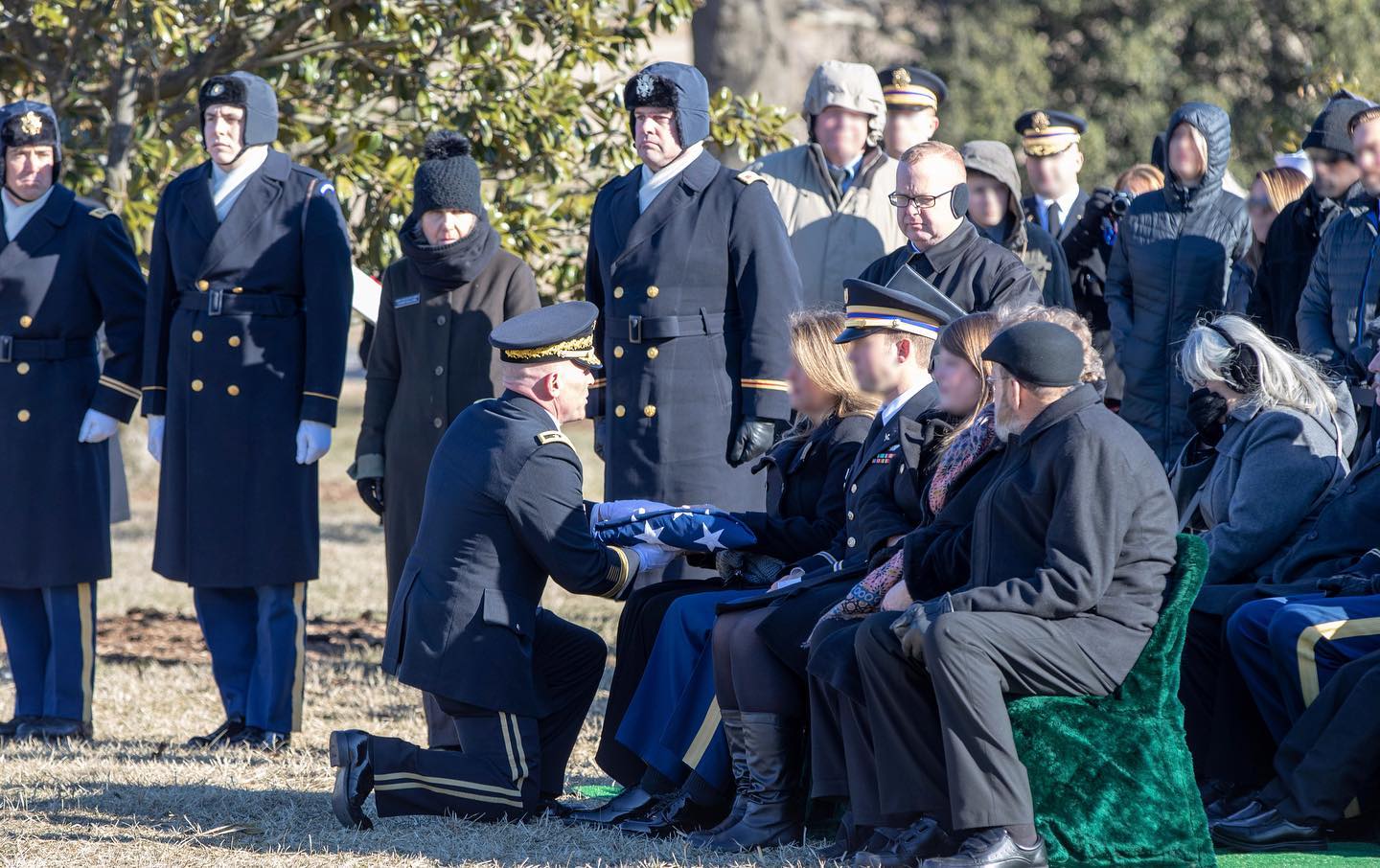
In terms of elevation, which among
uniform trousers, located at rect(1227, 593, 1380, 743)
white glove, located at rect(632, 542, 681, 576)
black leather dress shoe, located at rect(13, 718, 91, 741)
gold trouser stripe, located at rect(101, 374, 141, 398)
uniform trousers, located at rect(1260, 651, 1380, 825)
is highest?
gold trouser stripe, located at rect(101, 374, 141, 398)

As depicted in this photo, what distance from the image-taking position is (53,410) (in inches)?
273

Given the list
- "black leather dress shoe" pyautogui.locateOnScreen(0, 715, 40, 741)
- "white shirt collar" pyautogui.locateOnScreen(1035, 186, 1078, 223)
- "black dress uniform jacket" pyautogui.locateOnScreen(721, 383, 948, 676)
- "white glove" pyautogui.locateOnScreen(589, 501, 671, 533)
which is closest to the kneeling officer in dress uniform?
"white glove" pyautogui.locateOnScreen(589, 501, 671, 533)

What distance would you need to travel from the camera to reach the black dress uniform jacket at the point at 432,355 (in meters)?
6.56

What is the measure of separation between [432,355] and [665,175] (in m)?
1.07

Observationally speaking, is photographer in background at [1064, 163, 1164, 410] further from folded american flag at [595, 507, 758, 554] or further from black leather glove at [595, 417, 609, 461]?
folded american flag at [595, 507, 758, 554]

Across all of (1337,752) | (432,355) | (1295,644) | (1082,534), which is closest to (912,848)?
(1082,534)

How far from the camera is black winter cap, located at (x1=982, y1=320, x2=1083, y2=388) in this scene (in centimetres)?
436

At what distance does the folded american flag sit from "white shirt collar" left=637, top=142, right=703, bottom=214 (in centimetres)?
136

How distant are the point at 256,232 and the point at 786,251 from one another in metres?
1.92

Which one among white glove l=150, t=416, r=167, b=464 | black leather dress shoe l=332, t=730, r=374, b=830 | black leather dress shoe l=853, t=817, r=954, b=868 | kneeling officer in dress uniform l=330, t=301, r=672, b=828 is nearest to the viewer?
black leather dress shoe l=853, t=817, r=954, b=868

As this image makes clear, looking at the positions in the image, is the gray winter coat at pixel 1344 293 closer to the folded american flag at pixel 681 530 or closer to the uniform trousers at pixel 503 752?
the folded american flag at pixel 681 530

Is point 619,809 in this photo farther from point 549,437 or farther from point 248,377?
point 248,377

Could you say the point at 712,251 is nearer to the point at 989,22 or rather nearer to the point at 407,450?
the point at 407,450

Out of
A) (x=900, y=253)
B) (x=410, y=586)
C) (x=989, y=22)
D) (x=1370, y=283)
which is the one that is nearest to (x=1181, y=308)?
(x=1370, y=283)
